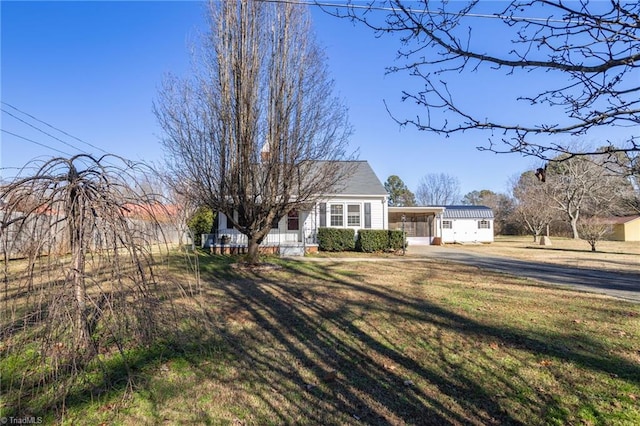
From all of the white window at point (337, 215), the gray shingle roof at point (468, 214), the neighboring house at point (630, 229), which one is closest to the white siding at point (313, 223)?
the white window at point (337, 215)

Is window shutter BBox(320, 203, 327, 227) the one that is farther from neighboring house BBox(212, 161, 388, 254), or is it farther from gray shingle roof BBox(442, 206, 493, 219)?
gray shingle roof BBox(442, 206, 493, 219)

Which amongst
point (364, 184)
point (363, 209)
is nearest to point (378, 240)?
point (363, 209)

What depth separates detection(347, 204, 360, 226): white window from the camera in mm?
19859

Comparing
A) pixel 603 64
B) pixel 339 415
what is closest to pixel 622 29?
pixel 603 64

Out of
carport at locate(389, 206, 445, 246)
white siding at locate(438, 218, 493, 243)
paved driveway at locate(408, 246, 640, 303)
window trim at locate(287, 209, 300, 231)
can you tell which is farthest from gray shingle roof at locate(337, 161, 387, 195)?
white siding at locate(438, 218, 493, 243)

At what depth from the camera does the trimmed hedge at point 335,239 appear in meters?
18.5

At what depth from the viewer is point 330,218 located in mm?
19734

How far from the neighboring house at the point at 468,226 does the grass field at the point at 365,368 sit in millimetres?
25652

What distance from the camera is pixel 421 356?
4.16 meters

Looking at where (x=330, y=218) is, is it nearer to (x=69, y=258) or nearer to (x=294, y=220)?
(x=294, y=220)

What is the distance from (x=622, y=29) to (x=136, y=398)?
432cm

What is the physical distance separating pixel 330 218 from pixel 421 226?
11.8 m

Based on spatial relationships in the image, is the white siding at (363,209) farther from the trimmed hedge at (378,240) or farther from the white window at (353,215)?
the trimmed hedge at (378,240)

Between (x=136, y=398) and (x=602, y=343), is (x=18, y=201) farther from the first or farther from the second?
(x=602, y=343)
